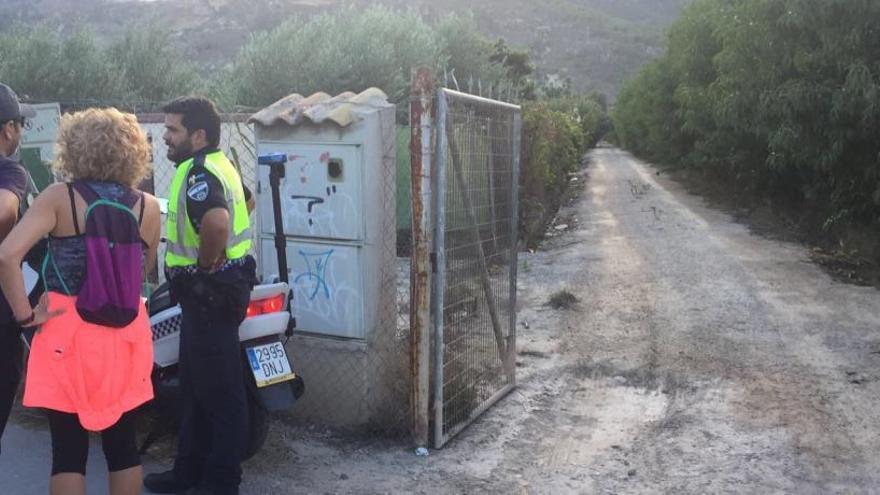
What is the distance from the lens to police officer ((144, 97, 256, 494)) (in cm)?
390

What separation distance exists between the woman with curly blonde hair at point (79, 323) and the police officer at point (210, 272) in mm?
402

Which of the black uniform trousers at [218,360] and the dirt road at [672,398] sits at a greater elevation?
the black uniform trousers at [218,360]

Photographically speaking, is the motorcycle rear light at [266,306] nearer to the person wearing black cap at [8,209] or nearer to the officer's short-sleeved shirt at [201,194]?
the officer's short-sleeved shirt at [201,194]

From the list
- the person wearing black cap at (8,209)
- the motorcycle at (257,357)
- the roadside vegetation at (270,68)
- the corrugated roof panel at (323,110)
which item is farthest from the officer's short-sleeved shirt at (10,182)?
the roadside vegetation at (270,68)

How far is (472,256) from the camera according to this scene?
5613mm

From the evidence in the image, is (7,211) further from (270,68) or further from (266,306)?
(270,68)

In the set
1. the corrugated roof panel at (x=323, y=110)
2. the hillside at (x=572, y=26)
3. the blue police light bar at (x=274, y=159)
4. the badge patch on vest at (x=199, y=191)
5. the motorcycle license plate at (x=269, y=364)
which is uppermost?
the hillside at (x=572, y=26)

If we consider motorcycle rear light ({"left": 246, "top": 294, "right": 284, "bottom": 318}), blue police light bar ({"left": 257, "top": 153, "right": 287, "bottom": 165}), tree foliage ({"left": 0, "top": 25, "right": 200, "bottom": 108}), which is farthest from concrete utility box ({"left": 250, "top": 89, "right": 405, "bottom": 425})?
tree foliage ({"left": 0, "top": 25, "right": 200, "bottom": 108})

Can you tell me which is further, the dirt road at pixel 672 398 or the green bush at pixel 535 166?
the green bush at pixel 535 166

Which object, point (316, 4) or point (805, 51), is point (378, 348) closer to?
point (805, 51)

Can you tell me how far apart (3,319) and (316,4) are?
53656 millimetres

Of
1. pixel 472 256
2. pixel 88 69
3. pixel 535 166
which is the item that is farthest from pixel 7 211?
pixel 535 166

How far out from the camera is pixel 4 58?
12.7 metres

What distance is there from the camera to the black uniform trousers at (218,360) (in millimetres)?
3967
